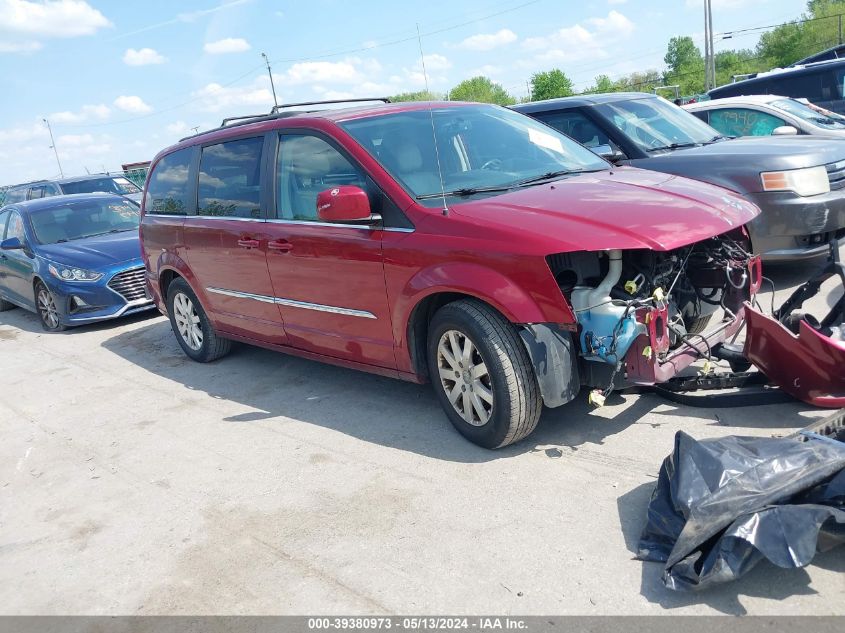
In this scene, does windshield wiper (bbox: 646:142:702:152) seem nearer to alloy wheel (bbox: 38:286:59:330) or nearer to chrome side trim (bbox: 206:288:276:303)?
chrome side trim (bbox: 206:288:276:303)

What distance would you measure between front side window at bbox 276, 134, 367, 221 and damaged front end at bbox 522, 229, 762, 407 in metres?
1.50

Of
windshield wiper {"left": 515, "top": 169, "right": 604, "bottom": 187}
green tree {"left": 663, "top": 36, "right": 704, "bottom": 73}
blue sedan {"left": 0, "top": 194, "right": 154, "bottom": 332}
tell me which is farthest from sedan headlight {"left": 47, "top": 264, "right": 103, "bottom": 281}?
green tree {"left": 663, "top": 36, "right": 704, "bottom": 73}

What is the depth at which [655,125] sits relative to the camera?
718cm

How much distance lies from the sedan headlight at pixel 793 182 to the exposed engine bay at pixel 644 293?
197 centimetres

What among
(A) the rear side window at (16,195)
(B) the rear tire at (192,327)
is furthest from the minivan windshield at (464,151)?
(A) the rear side window at (16,195)

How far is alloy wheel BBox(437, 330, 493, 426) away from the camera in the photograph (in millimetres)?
3918

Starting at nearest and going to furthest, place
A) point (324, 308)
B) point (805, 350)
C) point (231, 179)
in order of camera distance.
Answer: point (805, 350)
point (324, 308)
point (231, 179)

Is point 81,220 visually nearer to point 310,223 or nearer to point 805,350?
point 310,223

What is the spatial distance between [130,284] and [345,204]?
5.62m

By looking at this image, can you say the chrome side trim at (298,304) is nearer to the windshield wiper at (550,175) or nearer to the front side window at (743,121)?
the windshield wiper at (550,175)

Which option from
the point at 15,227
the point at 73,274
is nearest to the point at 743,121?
the point at 73,274

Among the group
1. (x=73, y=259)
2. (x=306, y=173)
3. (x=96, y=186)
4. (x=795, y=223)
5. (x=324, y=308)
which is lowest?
(x=795, y=223)

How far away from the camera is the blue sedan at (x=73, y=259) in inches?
343

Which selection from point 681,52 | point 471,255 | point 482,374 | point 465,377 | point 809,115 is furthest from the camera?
point 681,52
